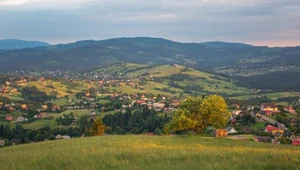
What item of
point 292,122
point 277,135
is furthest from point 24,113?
point 277,135

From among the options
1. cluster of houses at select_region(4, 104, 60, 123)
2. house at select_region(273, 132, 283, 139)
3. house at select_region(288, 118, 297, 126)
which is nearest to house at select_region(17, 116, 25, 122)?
cluster of houses at select_region(4, 104, 60, 123)

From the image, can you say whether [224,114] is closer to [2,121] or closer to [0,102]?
[2,121]

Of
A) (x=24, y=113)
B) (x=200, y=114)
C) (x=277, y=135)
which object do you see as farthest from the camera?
(x=24, y=113)

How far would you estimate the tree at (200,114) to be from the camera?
143 ft

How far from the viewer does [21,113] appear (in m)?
146

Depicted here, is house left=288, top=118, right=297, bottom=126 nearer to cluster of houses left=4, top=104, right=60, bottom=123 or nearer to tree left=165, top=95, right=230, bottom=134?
tree left=165, top=95, right=230, bottom=134

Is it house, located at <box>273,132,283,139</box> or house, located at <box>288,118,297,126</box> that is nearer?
house, located at <box>273,132,283,139</box>

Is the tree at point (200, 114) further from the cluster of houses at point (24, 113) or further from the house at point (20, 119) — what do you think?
the house at point (20, 119)

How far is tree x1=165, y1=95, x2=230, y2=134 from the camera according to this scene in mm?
43562

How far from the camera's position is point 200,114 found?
45062 millimetres

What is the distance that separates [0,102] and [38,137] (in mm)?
88860

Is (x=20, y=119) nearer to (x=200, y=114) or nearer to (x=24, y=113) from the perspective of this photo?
(x=24, y=113)

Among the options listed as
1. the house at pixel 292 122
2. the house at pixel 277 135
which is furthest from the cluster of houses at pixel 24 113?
the house at pixel 277 135

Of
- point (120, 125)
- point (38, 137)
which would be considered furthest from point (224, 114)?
point (120, 125)
